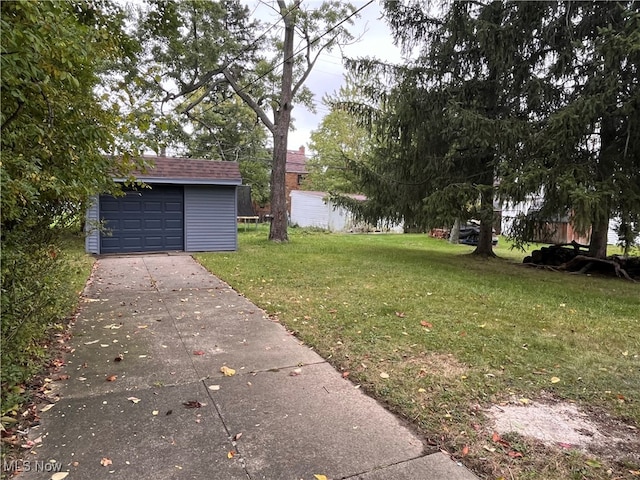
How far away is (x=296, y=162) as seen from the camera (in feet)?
117

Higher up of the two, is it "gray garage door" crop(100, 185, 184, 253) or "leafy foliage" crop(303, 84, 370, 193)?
"leafy foliage" crop(303, 84, 370, 193)

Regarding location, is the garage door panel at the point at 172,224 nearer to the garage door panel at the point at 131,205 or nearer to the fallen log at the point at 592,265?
the garage door panel at the point at 131,205

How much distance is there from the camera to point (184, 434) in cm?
247

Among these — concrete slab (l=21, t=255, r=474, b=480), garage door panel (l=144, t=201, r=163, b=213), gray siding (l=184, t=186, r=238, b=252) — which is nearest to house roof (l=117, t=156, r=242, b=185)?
gray siding (l=184, t=186, r=238, b=252)

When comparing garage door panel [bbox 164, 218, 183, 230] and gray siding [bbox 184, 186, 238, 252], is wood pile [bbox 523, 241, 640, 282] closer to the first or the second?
gray siding [bbox 184, 186, 238, 252]

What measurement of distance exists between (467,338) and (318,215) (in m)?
20.4

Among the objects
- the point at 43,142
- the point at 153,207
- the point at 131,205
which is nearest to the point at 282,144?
the point at 153,207

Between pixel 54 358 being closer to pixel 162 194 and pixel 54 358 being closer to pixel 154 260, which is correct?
pixel 154 260

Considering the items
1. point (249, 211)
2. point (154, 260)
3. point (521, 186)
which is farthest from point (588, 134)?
point (249, 211)

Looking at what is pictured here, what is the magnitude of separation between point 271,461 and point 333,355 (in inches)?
65.1

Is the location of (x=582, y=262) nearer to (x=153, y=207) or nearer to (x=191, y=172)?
(x=191, y=172)

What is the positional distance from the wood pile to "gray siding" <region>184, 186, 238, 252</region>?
902 cm

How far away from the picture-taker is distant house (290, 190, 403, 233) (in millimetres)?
23469

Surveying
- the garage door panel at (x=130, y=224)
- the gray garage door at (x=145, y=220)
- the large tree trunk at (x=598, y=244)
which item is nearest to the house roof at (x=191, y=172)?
the gray garage door at (x=145, y=220)
